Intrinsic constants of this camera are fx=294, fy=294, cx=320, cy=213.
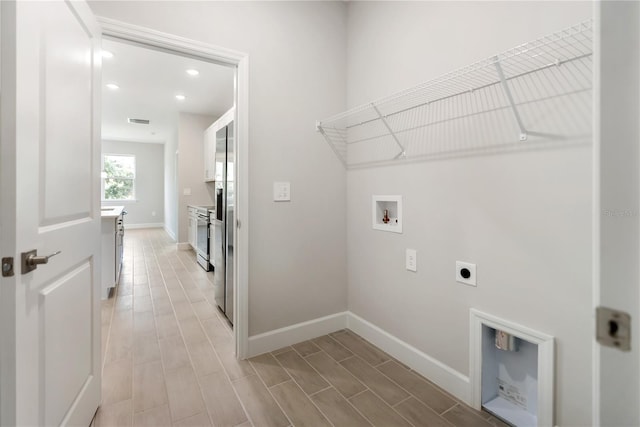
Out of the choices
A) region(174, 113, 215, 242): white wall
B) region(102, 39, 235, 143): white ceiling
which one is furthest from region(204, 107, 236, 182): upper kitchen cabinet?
region(102, 39, 235, 143): white ceiling

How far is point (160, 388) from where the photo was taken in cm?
171

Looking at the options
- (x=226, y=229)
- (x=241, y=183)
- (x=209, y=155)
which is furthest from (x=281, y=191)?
(x=209, y=155)

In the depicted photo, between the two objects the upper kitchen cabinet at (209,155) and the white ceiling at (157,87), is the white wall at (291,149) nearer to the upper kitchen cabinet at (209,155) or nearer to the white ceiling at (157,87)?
the white ceiling at (157,87)

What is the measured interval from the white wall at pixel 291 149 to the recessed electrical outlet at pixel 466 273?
1007 mm

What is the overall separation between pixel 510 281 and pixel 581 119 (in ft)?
2.43

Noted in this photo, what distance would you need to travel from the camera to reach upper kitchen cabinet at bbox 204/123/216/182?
17.3 ft

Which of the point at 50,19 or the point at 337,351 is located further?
the point at 337,351

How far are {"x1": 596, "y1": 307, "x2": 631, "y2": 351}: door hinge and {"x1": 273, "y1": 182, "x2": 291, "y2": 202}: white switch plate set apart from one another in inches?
72.5

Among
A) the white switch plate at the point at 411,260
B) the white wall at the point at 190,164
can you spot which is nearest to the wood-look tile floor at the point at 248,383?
the white switch plate at the point at 411,260

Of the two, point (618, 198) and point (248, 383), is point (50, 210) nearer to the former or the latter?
point (248, 383)

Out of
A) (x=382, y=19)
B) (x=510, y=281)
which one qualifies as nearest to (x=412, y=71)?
(x=382, y=19)

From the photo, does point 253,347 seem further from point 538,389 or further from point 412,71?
point 412,71

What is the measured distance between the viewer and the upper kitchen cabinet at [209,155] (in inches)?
207

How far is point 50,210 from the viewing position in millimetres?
1078
